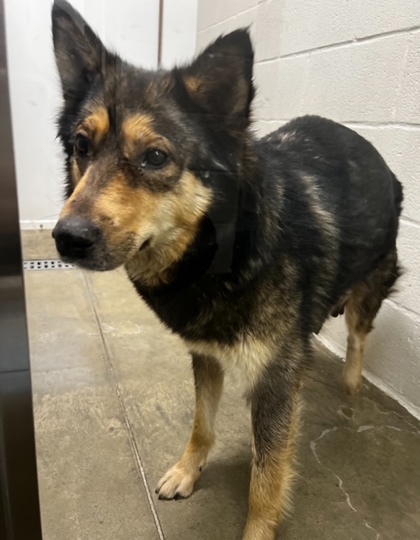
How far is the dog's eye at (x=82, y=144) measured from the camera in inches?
36.1

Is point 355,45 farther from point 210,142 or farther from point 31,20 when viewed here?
point 31,20

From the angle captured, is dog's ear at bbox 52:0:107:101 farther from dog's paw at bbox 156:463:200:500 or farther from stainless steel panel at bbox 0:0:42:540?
dog's paw at bbox 156:463:200:500

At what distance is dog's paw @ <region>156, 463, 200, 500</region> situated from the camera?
1.28 metres

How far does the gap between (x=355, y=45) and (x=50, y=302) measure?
125 cm

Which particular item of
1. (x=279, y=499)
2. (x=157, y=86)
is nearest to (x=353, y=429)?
(x=279, y=499)

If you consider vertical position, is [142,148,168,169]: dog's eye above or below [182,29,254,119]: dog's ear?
below

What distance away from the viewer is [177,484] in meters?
1.30

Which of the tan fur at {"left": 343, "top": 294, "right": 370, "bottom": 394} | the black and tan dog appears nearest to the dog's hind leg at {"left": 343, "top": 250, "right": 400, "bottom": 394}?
the tan fur at {"left": 343, "top": 294, "right": 370, "bottom": 394}

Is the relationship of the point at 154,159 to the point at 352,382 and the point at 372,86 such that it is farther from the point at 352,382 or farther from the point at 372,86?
the point at 352,382

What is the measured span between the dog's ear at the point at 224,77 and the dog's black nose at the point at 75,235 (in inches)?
12.9

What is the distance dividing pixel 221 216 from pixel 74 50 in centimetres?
41

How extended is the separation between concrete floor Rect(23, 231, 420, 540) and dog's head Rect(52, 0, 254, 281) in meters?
0.12

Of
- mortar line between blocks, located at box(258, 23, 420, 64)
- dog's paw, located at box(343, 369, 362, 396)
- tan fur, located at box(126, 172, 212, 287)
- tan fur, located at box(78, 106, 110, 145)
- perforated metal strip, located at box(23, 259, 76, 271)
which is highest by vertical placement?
mortar line between blocks, located at box(258, 23, 420, 64)

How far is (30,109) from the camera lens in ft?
2.60
